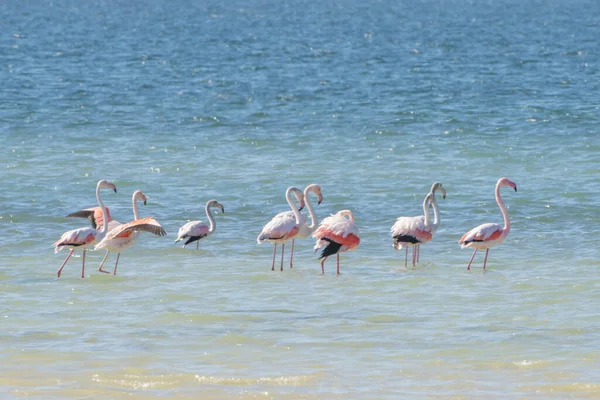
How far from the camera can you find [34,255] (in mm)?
14789

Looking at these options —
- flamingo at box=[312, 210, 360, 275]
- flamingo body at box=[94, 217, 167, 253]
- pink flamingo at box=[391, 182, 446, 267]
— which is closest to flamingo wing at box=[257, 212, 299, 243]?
flamingo at box=[312, 210, 360, 275]

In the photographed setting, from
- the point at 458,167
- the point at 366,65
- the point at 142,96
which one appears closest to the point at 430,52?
the point at 366,65

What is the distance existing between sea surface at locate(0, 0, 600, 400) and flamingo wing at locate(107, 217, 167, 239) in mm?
528

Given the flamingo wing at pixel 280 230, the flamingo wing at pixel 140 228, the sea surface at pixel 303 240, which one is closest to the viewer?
the sea surface at pixel 303 240

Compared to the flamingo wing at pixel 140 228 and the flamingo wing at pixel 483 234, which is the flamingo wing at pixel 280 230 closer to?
the flamingo wing at pixel 140 228

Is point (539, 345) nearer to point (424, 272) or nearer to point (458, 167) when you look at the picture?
point (424, 272)

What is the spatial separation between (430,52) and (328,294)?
39.0 meters

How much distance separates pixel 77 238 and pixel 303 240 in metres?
3.54

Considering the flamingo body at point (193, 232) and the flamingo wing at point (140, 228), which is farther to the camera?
the flamingo body at point (193, 232)

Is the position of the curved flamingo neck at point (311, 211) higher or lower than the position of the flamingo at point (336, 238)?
higher

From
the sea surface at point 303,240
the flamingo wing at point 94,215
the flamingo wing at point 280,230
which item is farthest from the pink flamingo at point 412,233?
the flamingo wing at point 94,215

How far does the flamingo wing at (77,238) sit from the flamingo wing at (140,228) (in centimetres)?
23

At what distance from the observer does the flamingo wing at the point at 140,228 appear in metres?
13.5

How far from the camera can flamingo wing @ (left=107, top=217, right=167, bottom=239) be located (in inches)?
530
